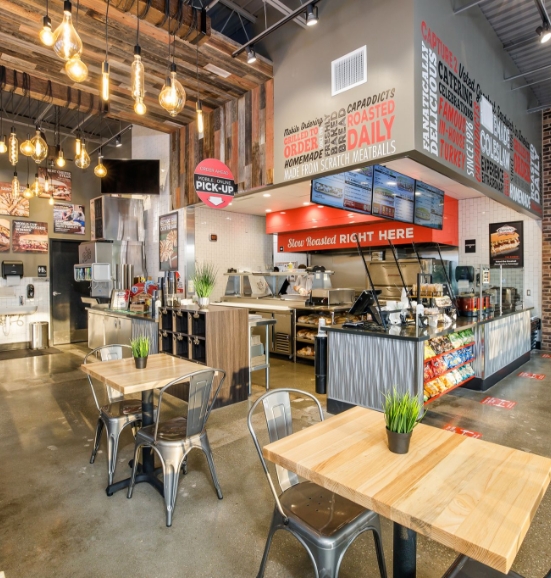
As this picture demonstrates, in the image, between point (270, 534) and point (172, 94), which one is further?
point (172, 94)

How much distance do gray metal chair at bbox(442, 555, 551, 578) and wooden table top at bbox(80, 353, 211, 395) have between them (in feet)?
6.58

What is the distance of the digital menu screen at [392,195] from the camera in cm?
589

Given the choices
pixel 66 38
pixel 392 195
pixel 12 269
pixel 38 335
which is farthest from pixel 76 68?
pixel 38 335

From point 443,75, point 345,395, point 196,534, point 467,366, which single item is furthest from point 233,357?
point 443,75

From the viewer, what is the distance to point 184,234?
24.4 feet

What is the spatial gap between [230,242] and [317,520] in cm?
A: 696

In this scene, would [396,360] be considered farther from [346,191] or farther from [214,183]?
[214,183]

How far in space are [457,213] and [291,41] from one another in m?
5.05

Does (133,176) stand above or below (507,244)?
above

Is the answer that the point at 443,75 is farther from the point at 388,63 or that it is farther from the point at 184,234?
the point at 184,234

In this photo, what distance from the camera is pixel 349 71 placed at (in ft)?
14.9

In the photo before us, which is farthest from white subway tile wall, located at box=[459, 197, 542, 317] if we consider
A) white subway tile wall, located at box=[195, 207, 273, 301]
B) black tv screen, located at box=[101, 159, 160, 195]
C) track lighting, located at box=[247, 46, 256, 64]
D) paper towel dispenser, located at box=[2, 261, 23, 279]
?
paper towel dispenser, located at box=[2, 261, 23, 279]

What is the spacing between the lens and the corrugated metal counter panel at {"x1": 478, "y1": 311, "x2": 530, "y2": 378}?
5.28 m

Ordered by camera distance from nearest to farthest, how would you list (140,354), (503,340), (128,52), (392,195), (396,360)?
1. (140,354)
2. (396,360)
3. (128,52)
4. (503,340)
5. (392,195)
